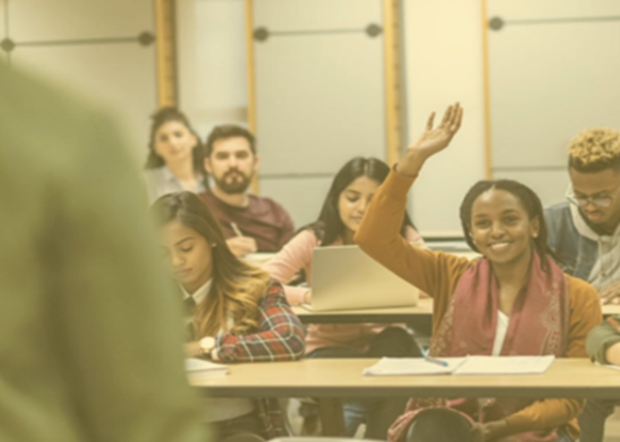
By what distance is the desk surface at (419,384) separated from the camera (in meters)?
2.40

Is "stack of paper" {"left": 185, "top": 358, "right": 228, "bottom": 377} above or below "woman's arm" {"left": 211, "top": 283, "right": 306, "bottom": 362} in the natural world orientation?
below

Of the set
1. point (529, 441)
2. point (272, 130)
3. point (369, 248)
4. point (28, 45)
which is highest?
point (28, 45)

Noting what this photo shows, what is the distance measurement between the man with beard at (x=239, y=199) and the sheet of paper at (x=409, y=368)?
94.1 inches

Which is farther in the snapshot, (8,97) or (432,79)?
(432,79)

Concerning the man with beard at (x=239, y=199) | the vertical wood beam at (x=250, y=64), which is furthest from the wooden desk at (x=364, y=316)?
the vertical wood beam at (x=250, y=64)

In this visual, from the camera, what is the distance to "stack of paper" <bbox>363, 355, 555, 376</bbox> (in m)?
2.59

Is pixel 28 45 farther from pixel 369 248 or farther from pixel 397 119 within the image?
pixel 369 248

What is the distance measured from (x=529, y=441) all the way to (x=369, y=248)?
71 cm

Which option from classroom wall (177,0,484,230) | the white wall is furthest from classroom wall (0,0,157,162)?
the white wall

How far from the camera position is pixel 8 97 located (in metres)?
0.43

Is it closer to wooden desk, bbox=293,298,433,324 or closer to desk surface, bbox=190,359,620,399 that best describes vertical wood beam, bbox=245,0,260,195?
wooden desk, bbox=293,298,433,324

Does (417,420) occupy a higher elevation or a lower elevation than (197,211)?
lower

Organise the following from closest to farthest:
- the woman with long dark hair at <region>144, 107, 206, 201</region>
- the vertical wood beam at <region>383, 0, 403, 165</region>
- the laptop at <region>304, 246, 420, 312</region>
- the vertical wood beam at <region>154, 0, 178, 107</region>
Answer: the laptop at <region>304, 246, 420, 312</region>
the woman with long dark hair at <region>144, 107, 206, 201</region>
the vertical wood beam at <region>383, 0, 403, 165</region>
the vertical wood beam at <region>154, 0, 178, 107</region>

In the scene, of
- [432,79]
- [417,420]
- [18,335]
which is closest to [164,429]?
[18,335]
